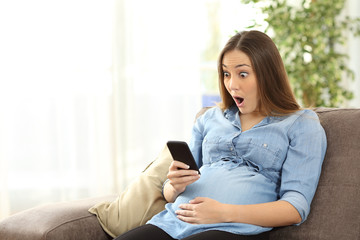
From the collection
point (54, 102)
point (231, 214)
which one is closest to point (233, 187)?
point (231, 214)

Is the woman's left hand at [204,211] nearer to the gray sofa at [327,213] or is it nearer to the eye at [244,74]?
the gray sofa at [327,213]

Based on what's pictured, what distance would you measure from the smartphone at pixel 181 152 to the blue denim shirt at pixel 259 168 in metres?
0.10

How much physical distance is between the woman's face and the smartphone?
0.27 metres

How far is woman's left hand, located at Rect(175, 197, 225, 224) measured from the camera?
4.85ft

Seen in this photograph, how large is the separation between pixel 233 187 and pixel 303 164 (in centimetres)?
23

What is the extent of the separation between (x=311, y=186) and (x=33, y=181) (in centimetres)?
203

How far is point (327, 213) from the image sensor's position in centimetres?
154

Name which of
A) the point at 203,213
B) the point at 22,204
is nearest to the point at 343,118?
the point at 203,213

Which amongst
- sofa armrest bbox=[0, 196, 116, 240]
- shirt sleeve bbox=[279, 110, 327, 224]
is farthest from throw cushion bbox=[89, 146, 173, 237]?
→ shirt sleeve bbox=[279, 110, 327, 224]

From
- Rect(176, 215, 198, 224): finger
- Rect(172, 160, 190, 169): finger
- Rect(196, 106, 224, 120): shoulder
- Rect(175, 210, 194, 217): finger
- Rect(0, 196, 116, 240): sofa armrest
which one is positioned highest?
Rect(196, 106, 224, 120): shoulder

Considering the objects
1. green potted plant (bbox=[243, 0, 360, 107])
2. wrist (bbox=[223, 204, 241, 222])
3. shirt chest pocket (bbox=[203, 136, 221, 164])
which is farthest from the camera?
green potted plant (bbox=[243, 0, 360, 107])

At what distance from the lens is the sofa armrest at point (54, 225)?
1.58 metres

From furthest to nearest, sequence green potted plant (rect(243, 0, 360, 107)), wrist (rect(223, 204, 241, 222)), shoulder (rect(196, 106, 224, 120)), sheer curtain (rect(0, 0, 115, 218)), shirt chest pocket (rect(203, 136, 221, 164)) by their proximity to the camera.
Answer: green potted plant (rect(243, 0, 360, 107)) < sheer curtain (rect(0, 0, 115, 218)) < shoulder (rect(196, 106, 224, 120)) < shirt chest pocket (rect(203, 136, 221, 164)) < wrist (rect(223, 204, 241, 222))

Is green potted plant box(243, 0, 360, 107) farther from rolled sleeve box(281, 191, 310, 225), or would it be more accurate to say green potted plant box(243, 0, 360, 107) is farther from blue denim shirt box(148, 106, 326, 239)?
rolled sleeve box(281, 191, 310, 225)
